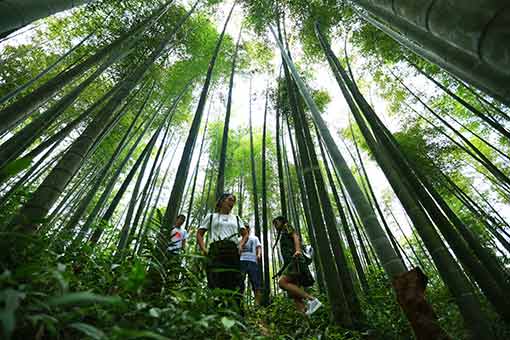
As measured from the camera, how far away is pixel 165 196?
7867mm

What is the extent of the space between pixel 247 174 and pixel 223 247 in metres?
5.52

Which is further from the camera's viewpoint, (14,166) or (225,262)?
(225,262)

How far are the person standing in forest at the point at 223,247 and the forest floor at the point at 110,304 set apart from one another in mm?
379

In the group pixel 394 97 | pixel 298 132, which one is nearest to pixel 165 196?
pixel 298 132

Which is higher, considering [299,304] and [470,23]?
[470,23]

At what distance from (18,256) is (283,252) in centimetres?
212

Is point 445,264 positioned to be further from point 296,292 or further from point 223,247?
point 223,247

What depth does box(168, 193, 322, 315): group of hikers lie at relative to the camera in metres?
1.93

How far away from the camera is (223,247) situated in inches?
76.4

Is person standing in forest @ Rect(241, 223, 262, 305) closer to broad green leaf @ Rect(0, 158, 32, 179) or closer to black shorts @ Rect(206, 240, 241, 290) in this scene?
black shorts @ Rect(206, 240, 241, 290)

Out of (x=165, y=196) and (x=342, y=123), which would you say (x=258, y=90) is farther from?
(x=165, y=196)

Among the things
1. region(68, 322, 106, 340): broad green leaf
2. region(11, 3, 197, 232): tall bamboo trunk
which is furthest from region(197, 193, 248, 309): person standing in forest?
region(68, 322, 106, 340): broad green leaf

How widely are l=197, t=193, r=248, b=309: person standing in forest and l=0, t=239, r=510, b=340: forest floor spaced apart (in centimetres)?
38

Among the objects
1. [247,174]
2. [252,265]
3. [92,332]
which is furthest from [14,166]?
[247,174]
